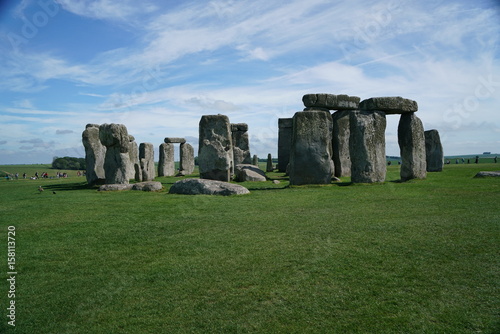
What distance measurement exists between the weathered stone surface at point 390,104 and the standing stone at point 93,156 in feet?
41.5

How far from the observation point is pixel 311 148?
14336mm

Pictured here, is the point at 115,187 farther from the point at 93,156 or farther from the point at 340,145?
the point at 340,145

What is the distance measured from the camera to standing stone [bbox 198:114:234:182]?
17.8 metres

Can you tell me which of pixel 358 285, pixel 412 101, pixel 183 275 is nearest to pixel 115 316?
pixel 183 275

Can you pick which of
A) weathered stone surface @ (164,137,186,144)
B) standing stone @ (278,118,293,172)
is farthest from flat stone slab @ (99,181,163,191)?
weathered stone surface @ (164,137,186,144)

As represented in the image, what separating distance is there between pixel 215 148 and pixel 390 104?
8.04 m

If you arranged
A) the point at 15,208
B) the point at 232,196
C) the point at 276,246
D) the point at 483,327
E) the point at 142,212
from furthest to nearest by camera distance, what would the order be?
1. the point at 232,196
2. the point at 15,208
3. the point at 142,212
4. the point at 276,246
5. the point at 483,327

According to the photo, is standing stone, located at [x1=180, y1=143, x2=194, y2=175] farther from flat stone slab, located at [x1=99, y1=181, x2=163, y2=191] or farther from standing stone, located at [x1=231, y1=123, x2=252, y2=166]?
flat stone slab, located at [x1=99, y1=181, x2=163, y2=191]

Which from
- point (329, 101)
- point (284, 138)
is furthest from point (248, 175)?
Result: point (284, 138)

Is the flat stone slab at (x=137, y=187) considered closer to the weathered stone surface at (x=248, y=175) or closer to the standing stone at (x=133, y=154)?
the weathered stone surface at (x=248, y=175)

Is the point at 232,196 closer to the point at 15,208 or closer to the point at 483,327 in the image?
the point at 15,208

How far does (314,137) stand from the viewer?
47.0 ft

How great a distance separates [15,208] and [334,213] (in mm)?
8669

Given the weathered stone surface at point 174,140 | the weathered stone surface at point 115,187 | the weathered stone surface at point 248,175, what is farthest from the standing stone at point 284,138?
the weathered stone surface at point 115,187
